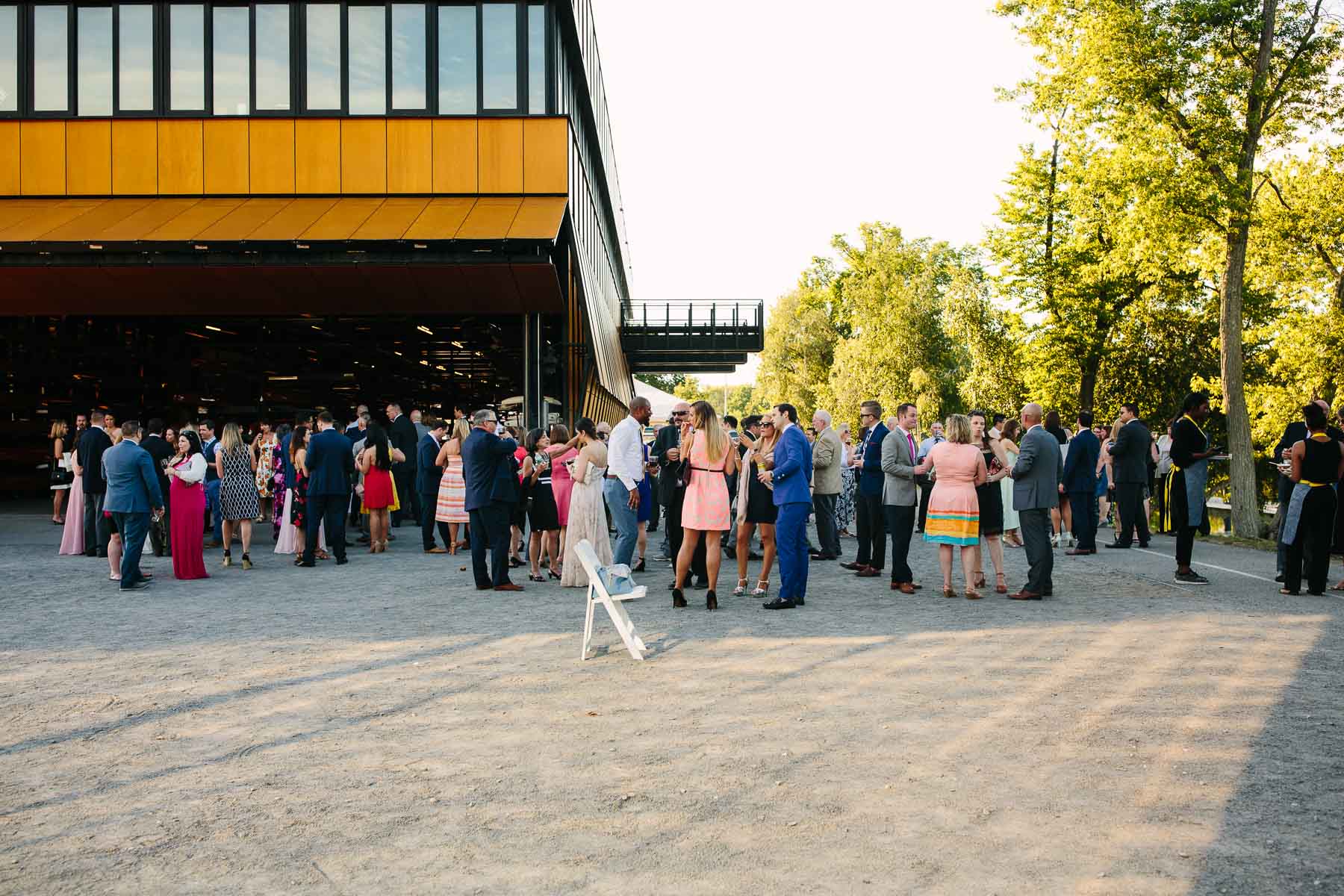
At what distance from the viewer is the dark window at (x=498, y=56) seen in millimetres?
24875

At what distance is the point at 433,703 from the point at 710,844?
2.72 meters


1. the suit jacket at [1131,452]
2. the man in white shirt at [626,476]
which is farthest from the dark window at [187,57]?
the suit jacket at [1131,452]

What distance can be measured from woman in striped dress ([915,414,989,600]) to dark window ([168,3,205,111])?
20502mm

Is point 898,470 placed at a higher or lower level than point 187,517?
higher

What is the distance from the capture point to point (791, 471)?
1034cm

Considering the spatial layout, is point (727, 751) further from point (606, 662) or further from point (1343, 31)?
point (1343, 31)

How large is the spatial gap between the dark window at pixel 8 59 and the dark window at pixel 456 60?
939cm

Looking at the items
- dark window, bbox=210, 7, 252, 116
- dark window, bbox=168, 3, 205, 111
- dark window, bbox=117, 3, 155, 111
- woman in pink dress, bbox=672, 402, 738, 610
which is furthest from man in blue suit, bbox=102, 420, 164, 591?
dark window, bbox=117, 3, 155, 111

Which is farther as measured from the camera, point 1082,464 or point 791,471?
point 1082,464

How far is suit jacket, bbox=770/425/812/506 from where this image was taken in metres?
10.3

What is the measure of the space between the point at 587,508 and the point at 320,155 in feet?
53.0

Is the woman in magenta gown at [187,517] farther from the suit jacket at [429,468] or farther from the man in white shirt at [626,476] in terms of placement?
the man in white shirt at [626,476]

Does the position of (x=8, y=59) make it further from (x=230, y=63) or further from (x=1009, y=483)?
(x=1009, y=483)

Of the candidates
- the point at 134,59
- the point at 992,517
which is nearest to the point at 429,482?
the point at 992,517
